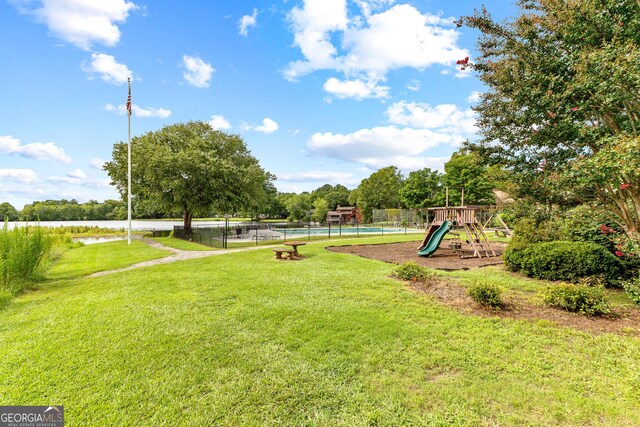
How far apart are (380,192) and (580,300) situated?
4448 centimetres

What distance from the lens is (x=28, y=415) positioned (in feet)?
7.91

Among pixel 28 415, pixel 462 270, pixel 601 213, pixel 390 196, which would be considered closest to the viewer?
pixel 28 415

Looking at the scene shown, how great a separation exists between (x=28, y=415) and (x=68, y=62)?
14405 millimetres

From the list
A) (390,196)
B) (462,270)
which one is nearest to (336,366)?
(462,270)

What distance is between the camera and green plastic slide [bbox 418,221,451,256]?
10935 millimetres

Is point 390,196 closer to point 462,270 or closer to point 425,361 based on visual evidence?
point 462,270

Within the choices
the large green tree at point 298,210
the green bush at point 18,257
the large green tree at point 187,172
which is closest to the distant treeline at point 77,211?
the large green tree at point 187,172

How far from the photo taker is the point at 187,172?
65.1 feet

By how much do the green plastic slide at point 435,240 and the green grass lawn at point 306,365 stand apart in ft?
20.0

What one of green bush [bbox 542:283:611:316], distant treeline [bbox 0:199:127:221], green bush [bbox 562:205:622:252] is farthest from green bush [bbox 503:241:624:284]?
distant treeline [bbox 0:199:127:221]

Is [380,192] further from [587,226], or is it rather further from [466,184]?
[587,226]

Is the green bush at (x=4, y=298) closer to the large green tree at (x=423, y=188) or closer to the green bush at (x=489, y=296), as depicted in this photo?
the green bush at (x=489, y=296)

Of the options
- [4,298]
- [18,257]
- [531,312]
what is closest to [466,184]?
[531,312]

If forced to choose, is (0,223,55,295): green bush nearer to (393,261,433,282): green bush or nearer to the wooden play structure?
(393,261,433,282): green bush
